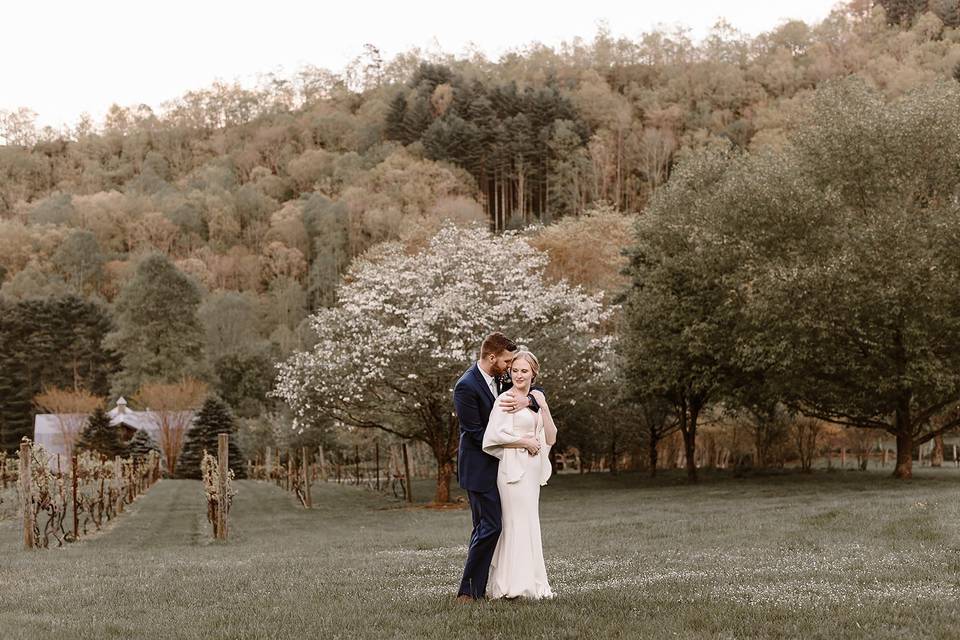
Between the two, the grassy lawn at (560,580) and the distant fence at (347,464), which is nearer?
the grassy lawn at (560,580)

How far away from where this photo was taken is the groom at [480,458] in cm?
845

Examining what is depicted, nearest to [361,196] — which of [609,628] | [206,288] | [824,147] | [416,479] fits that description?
[206,288]

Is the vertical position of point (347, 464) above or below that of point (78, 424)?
below

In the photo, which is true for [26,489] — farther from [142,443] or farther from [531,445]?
[142,443]

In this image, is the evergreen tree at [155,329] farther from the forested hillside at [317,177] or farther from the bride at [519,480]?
the bride at [519,480]

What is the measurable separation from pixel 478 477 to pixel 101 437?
53.0 metres

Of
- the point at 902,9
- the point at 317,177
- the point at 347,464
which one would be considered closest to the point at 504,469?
the point at 347,464

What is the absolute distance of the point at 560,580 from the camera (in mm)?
10305

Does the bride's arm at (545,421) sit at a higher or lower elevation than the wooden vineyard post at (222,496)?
higher

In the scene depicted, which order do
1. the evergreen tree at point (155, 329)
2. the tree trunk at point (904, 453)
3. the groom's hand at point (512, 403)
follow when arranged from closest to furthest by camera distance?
the groom's hand at point (512, 403)
the tree trunk at point (904, 453)
the evergreen tree at point (155, 329)

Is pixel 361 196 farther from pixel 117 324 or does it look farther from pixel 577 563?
pixel 577 563

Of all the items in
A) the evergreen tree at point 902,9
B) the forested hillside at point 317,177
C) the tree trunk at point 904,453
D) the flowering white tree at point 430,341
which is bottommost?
the tree trunk at point 904,453

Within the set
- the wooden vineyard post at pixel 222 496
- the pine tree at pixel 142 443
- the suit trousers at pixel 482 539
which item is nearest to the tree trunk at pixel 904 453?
the wooden vineyard post at pixel 222 496

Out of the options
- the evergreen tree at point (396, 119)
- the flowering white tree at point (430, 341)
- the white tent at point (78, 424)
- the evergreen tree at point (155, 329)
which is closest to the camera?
the flowering white tree at point (430, 341)
